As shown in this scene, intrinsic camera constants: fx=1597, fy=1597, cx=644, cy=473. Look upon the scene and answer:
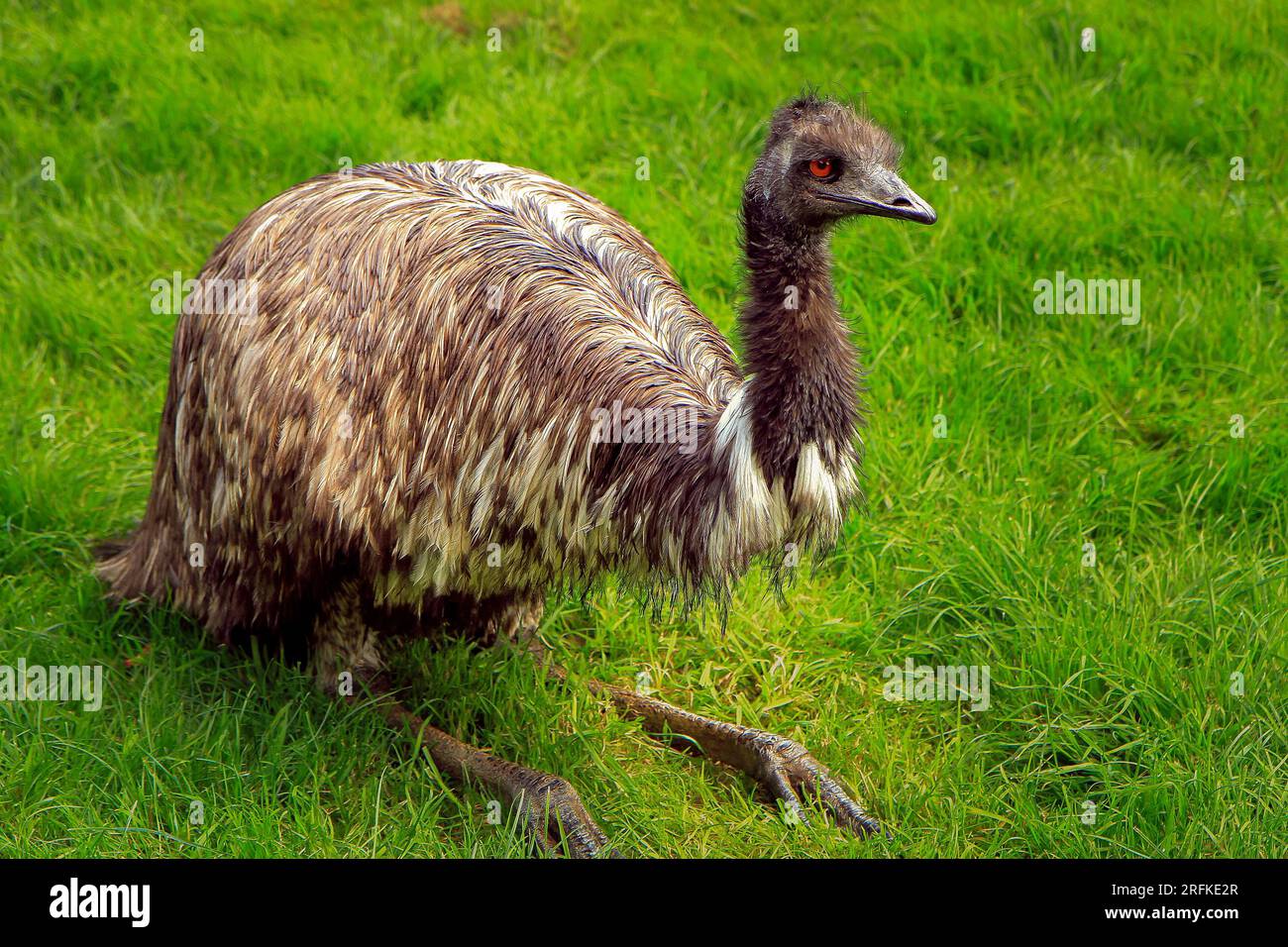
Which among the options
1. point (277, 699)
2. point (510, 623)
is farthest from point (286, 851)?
point (510, 623)

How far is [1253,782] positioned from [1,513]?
4.05 meters

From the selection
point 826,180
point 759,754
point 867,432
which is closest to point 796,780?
point 759,754

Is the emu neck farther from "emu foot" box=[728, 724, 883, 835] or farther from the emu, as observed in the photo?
"emu foot" box=[728, 724, 883, 835]

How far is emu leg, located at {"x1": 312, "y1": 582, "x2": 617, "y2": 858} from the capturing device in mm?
4355

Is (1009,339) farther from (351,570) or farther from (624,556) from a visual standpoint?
(351,570)

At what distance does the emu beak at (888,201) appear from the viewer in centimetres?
386

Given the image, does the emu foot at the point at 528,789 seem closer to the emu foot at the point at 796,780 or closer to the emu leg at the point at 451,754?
the emu leg at the point at 451,754

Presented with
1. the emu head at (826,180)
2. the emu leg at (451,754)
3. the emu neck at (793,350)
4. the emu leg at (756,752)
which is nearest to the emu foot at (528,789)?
the emu leg at (451,754)

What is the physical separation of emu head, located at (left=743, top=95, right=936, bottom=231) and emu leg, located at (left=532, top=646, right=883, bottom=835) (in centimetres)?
158

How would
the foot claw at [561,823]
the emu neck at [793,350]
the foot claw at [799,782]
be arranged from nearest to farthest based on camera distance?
the emu neck at [793,350], the foot claw at [561,823], the foot claw at [799,782]

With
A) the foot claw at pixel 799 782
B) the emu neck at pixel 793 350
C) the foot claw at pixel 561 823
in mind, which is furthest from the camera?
the foot claw at pixel 799 782

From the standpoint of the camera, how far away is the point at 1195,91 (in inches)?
284

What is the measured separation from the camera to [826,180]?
3.88 metres

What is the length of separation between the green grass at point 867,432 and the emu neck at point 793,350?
48.0 inches
